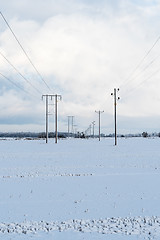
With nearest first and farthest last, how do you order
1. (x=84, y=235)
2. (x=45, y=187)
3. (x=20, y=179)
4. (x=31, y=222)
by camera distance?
(x=84, y=235) < (x=31, y=222) < (x=45, y=187) < (x=20, y=179)

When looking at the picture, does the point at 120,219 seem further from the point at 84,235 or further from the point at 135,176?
the point at 135,176

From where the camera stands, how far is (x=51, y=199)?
11250mm

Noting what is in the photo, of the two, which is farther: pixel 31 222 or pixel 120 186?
pixel 120 186

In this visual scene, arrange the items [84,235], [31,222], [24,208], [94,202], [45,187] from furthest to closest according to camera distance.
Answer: [45,187], [94,202], [24,208], [31,222], [84,235]

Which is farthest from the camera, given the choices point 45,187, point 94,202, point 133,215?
point 45,187

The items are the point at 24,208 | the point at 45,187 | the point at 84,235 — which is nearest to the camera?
the point at 84,235

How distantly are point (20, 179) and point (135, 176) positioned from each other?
6.72m

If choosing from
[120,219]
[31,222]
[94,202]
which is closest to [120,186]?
[94,202]

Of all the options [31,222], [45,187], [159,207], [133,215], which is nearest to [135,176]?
[45,187]

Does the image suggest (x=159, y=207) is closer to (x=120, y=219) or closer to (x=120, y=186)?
(x=120, y=219)

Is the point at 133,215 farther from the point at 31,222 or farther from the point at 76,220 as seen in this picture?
the point at 31,222

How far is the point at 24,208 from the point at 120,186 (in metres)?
5.52

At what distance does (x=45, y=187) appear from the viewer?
13.7 m

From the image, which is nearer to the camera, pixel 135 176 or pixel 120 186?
pixel 120 186
